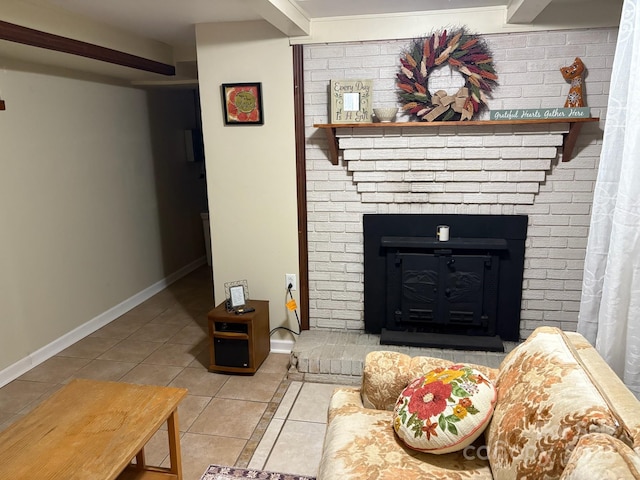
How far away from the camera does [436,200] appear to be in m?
3.07

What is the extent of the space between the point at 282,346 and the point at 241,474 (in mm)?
1295

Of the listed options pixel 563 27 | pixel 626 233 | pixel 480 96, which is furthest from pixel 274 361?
pixel 563 27

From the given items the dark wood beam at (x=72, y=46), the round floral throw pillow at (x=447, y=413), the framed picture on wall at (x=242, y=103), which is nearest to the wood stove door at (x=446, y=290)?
the framed picture on wall at (x=242, y=103)

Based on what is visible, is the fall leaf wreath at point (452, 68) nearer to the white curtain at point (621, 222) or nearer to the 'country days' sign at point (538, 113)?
the 'country days' sign at point (538, 113)

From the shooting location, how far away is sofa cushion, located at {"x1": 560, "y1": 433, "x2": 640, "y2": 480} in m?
1.00

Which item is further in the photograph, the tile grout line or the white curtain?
the tile grout line

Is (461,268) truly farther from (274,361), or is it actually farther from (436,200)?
(274,361)

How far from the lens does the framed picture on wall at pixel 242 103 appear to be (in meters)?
3.12

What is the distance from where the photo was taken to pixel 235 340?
3.10 m

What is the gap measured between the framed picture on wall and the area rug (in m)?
2.02

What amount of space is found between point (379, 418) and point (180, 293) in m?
3.32

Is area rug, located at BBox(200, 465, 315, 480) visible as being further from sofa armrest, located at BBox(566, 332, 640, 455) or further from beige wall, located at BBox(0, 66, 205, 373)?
beige wall, located at BBox(0, 66, 205, 373)

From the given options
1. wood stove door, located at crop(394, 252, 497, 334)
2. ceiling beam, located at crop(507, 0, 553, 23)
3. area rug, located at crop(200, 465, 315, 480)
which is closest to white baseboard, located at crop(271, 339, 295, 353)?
wood stove door, located at crop(394, 252, 497, 334)

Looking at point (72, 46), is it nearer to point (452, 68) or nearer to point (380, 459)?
point (452, 68)
